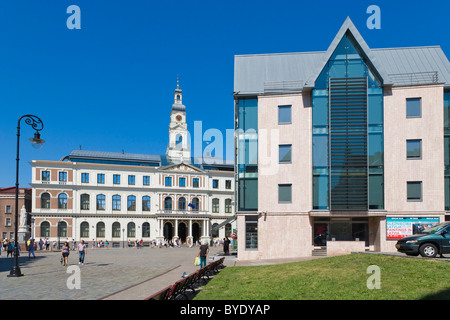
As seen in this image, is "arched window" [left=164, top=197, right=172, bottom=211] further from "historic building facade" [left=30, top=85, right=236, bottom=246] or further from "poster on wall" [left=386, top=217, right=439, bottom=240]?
"poster on wall" [left=386, top=217, right=439, bottom=240]

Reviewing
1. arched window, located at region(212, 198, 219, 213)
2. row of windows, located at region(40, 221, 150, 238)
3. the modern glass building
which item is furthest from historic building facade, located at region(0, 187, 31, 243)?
the modern glass building

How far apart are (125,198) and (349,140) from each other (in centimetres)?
5810

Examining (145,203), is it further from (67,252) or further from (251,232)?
(251,232)

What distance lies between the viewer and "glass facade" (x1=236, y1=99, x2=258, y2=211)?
32.8 m

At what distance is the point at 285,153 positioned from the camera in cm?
3247

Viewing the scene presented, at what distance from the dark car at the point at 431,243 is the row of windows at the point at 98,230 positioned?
66.2m

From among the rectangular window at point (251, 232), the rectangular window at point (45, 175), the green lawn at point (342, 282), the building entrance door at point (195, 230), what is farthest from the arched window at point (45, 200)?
the green lawn at point (342, 282)

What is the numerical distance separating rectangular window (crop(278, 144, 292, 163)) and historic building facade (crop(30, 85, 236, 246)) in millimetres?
43334

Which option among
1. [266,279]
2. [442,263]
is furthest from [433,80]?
[266,279]

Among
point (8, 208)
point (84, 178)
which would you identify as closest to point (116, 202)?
point (84, 178)

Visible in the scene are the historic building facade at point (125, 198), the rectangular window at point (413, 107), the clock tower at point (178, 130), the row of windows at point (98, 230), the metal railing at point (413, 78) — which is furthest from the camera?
the clock tower at point (178, 130)

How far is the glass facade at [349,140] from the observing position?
30.8 meters

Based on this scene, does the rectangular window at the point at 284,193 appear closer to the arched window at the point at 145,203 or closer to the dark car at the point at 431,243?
the dark car at the point at 431,243
